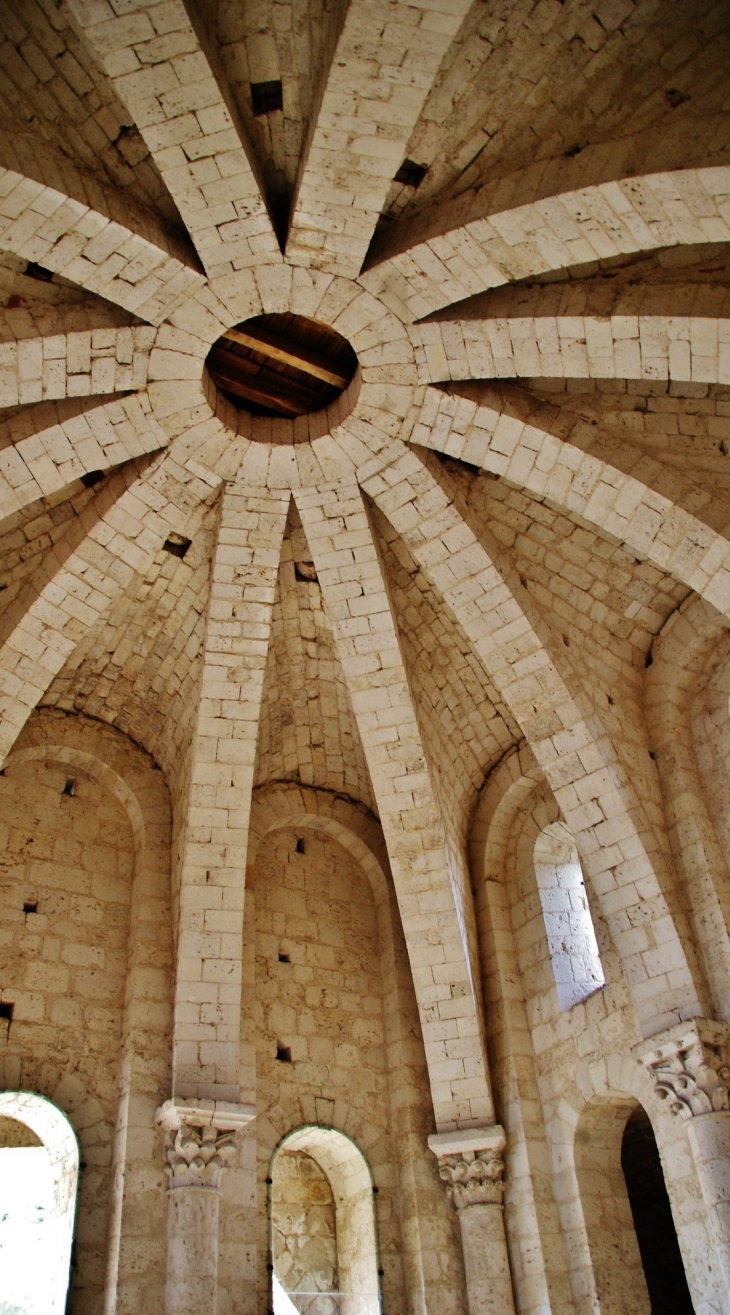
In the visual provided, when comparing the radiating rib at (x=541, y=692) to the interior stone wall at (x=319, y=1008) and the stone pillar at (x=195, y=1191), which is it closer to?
the interior stone wall at (x=319, y=1008)

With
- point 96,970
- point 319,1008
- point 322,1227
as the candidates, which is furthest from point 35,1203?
point 319,1008

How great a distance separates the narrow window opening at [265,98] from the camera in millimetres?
8969

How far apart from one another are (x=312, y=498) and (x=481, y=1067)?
19.3 ft

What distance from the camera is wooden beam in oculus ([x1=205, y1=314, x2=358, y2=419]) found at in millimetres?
10852

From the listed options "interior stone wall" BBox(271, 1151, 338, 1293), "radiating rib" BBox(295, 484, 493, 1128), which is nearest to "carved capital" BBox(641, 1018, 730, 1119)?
"radiating rib" BBox(295, 484, 493, 1128)

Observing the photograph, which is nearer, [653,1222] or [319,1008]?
[319,1008]

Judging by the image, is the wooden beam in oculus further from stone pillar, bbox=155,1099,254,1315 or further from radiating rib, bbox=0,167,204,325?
stone pillar, bbox=155,1099,254,1315

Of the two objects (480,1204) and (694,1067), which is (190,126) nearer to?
(694,1067)

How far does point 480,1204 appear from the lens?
35.3 feet

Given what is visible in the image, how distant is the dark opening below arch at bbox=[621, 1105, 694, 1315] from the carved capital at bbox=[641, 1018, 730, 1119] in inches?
123

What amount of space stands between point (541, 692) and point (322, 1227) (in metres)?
6.18

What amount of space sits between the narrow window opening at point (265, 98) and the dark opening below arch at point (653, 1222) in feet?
35.4

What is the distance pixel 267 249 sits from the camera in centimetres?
923

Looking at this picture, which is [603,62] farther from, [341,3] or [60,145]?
[60,145]
